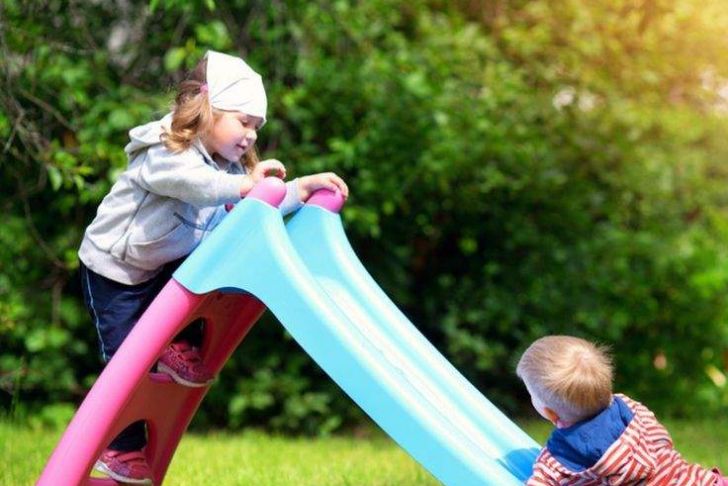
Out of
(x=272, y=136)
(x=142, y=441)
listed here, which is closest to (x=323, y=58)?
(x=272, y=136)

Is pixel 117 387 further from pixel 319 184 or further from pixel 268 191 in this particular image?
pixel 319 184

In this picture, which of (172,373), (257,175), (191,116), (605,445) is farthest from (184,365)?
(605,445)

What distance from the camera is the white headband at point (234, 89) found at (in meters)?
3.46

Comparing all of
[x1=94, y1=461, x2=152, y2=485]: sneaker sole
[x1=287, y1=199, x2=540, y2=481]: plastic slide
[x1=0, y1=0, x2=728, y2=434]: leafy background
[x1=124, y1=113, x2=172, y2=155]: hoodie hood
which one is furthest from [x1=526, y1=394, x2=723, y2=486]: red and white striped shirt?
[x1=0, y1=0, x2=728, y2=434]: leafy background

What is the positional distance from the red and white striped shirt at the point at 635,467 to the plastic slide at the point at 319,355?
89 millimetres

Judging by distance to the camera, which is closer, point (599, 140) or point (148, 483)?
point (148, 483)

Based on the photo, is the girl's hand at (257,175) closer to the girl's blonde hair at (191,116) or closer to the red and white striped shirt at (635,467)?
the girl's blonde hair at (191,116)

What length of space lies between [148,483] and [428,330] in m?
3.31

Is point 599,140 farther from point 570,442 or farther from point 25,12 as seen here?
point 570,442

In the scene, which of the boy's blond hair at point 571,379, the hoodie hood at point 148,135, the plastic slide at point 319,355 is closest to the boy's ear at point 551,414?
the boy's blond hair at point 571,379

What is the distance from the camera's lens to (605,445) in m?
2.89

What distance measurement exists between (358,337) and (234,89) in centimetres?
80

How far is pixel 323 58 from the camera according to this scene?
19.6 ft

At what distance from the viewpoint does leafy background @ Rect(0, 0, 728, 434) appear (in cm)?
561
